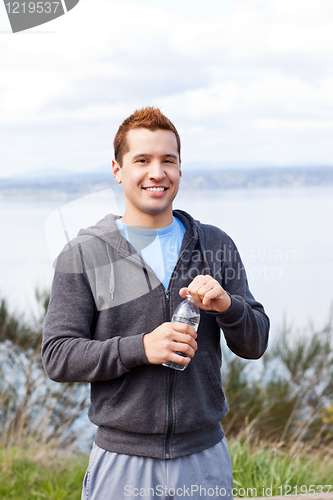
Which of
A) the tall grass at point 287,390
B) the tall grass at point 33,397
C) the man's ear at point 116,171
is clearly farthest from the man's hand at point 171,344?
the tall grass at point 287,390

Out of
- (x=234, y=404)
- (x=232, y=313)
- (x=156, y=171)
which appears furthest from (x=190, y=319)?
(x=234, y=404)

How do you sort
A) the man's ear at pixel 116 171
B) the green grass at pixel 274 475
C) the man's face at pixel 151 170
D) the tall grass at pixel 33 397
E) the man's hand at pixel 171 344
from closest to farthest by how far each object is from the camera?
the man's hand at pixel 171 344 → the man's face at pixel 151 170 → the man's ear at pixel 116 171 → the green grass at pixel 274 475 → the tall grass at pixel 33 397

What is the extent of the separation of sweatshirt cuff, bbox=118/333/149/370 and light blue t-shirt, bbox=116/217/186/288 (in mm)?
273

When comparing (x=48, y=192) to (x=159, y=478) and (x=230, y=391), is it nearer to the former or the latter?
(x=159, y=478)

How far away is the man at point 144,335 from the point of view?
1696 millimetres

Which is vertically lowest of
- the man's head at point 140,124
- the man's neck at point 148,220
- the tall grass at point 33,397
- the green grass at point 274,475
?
the tall grass at point 33,397

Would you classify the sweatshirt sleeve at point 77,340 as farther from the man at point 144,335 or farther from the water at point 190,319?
the water at point 190,319

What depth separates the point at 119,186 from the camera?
6.75 ft

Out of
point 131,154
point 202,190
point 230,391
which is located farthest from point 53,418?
point 131,154

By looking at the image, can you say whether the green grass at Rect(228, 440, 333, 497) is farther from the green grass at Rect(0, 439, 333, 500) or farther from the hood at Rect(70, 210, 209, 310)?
the hood at Rect(70, 210, 209, 310)

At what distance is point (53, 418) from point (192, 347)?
4.33 m

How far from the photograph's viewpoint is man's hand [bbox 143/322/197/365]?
1585 millimetres

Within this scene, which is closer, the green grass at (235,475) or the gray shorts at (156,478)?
the gray shorts at (156,478)

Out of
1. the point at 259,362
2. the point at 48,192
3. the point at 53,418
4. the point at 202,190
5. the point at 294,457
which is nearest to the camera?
the point at 48,192
